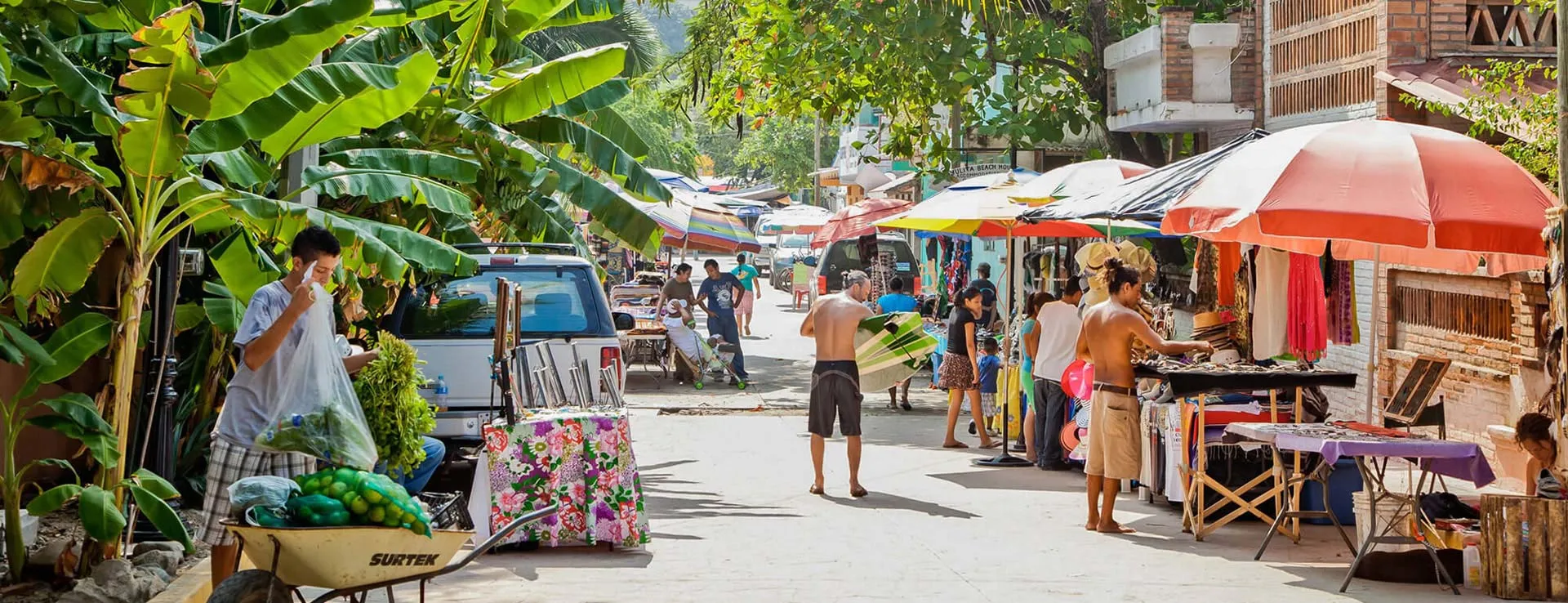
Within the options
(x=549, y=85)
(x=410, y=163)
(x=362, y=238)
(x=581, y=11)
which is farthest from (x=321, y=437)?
(x=581, y=11)

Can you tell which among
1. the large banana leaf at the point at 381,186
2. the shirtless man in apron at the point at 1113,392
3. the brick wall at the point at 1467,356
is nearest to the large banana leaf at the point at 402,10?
the large banana leaf at the point at 381,186

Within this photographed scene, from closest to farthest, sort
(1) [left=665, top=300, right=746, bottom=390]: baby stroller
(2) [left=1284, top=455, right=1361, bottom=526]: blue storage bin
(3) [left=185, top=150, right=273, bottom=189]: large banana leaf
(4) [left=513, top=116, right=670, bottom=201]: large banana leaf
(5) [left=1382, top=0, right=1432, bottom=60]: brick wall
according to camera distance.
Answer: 1. (3) [left=185, top=150, right=273, bottom=189]: large banana leaf
2. (2) [left=1284, top=455, right=1361, bottom=526]: blue storage bin
3. (4) [left=513, top=116, right=670, bottom=201]: large banana leaf
4. (5) [left=1382, top=0, right=1432, bottom=60]: brick wall
5. (1) [left=665, top=300, right=746, bottom=390]: baby stroller

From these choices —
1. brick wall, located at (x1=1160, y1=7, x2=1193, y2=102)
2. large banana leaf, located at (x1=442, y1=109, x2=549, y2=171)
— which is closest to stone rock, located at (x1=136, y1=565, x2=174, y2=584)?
large banana leaf, located at (x1=442, y1=109, x2=549, y2=171)

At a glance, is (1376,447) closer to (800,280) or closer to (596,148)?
(596,148)

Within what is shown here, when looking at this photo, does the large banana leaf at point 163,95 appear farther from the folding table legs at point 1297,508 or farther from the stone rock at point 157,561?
the folding table legs at point 1297,508

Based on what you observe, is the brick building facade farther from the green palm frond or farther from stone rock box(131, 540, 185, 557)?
the green palm frond

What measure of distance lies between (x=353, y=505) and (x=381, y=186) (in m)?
4.39

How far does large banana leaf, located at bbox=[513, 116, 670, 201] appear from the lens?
12898 millimetres

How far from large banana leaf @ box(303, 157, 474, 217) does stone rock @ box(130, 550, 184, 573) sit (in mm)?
2178

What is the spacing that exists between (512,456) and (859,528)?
252cm

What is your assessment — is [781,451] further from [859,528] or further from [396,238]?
[396,238]

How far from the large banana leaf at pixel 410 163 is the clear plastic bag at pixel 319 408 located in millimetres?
3110

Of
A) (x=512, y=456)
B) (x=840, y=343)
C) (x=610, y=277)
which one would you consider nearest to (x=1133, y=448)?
(x=840, y=343)

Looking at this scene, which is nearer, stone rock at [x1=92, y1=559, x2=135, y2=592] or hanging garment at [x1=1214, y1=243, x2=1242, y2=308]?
stone rock at [x1=92, y1=559, x2=135, y2=592]
